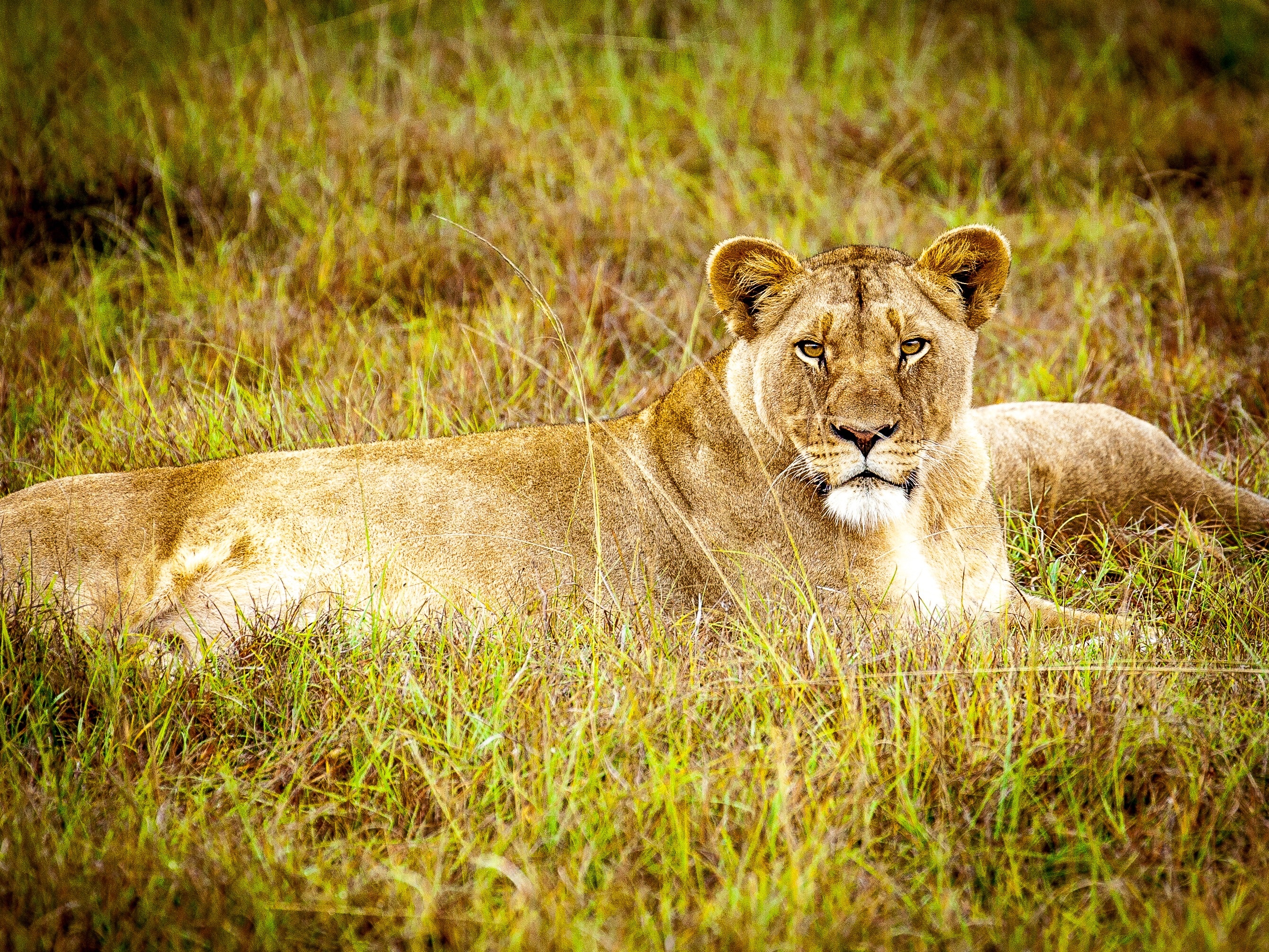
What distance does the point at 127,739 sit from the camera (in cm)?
252

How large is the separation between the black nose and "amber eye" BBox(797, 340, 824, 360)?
0.80ft

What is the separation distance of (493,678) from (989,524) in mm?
1585

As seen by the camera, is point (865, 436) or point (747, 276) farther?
point (747, 276)

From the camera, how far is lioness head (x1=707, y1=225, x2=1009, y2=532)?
2.92 metres

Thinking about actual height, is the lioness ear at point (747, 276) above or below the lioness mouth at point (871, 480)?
above

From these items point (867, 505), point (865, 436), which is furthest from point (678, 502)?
point (865, 436)

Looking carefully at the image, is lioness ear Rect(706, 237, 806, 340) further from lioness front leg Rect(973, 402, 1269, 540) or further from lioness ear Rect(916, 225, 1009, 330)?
lioness front leg Rect(973, 402, 1269, 540)

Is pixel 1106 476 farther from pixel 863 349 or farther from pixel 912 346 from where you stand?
pixel 863 349

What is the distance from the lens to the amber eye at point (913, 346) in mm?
3021

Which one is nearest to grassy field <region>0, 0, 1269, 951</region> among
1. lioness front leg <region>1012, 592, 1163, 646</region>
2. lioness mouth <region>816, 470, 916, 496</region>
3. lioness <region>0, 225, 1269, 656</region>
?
lioness front leg <region>1012, 592, 1163, 646</region>

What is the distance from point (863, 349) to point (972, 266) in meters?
0.45

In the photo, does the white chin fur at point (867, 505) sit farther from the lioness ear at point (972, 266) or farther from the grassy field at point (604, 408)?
the lioness ear at point (972, 266)

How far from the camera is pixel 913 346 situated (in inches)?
119

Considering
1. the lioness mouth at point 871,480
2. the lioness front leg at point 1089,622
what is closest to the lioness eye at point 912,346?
the lioness mouth at point 871,480
